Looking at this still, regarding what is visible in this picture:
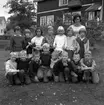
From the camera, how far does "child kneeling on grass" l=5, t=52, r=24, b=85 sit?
657cm

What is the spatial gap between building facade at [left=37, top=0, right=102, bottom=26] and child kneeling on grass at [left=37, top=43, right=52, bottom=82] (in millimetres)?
17439

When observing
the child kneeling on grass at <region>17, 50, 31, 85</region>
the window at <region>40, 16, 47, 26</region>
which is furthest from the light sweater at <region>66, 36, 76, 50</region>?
the window at <region>40, 16, 47, 26</region>

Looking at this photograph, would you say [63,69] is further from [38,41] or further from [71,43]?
[38,41]

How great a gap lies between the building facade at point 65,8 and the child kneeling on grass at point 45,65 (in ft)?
57.2

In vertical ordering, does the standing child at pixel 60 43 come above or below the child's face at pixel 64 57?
above

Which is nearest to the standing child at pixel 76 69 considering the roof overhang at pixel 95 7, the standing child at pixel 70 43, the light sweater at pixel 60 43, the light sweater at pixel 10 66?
the standing child at pixel 70 43

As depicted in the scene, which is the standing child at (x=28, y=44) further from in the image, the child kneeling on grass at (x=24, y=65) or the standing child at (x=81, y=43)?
the standing child at (x=81, y=43)

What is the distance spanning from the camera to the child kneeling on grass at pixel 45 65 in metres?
7.18

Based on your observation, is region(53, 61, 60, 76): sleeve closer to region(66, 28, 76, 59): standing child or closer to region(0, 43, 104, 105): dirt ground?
region(0, 43, 104, 105): dirt ground

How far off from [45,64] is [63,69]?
26.7 inches

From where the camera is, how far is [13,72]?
258 inches

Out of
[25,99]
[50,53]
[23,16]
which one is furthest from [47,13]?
[25,99]

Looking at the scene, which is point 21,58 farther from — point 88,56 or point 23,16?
point 23,16

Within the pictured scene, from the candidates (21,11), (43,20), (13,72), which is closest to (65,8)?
(43,20)
